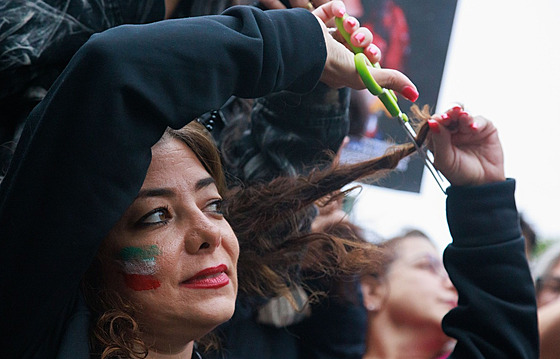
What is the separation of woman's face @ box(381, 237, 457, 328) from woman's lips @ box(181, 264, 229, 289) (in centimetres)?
82

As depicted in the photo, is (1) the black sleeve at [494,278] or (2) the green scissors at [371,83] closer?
(2) the green scissors at [371,83]

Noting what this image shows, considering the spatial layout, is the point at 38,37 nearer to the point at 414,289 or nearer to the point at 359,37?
the point at 359,37

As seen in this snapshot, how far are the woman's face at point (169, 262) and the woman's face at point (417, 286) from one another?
0.81m

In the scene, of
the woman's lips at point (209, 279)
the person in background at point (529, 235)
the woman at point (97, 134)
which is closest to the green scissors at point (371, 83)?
the woman at point (97, 134)

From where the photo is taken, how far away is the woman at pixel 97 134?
83 cm

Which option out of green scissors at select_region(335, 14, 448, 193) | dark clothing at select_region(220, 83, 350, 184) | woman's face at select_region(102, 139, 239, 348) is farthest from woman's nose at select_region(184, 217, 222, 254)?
dark clothing at select_region(220, 83, 350, 184)

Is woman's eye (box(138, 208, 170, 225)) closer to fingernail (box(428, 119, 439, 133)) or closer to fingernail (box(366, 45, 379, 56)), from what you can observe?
fingernail (box(366, 45, 379, 56))

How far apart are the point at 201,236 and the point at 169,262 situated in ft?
0.21

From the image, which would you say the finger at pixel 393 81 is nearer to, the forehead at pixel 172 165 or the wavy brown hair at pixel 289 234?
the wavy brown hair at pixel 289 234

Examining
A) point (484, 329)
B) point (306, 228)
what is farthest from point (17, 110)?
point (484, 329)

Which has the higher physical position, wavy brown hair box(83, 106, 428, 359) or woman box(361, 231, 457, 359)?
wavy brown hair box(83, 106, 428, 359)

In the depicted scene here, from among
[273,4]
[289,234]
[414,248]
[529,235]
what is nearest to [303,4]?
[273,4]

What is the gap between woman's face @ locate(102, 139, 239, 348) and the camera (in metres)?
1.03

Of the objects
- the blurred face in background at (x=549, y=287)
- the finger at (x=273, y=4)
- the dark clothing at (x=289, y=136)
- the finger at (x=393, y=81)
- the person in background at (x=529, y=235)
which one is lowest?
the blurred face in background at (x=549, y=287)
